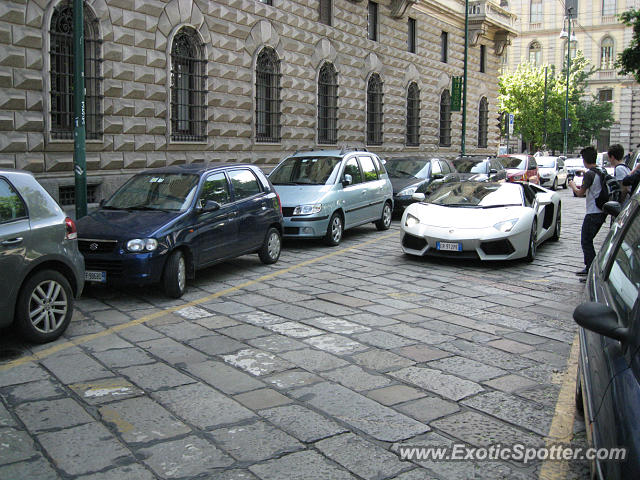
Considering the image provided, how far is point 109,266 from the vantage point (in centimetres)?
782

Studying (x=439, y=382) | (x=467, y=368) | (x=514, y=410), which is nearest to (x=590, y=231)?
(x=467, y=368)

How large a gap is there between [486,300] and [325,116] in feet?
54.0

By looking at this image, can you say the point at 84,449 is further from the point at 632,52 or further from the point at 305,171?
the point at 632,52

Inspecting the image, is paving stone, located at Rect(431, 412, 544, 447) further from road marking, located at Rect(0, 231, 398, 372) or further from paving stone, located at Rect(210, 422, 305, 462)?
road marking, located at Rect(0, 231, 398, 372)

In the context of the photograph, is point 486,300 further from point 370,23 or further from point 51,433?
point 370,23

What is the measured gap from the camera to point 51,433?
4.17 m

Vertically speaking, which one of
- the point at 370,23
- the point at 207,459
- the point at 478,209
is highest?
the point at 370,23

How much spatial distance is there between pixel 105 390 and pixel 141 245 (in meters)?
3.07

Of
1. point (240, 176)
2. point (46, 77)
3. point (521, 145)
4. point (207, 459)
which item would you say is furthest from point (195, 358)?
point (521, 145)

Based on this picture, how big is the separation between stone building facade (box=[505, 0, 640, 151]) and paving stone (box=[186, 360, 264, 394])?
67.9 m

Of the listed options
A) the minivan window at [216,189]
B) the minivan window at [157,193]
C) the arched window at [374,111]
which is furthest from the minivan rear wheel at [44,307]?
the arched window at [374,111]

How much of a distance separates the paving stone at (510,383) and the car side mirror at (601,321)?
7.58 ft

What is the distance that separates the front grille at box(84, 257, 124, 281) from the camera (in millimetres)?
7783

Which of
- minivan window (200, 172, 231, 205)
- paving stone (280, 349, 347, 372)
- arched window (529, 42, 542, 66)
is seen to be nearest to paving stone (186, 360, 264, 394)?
paving stone (280, 349, 347, 372)
